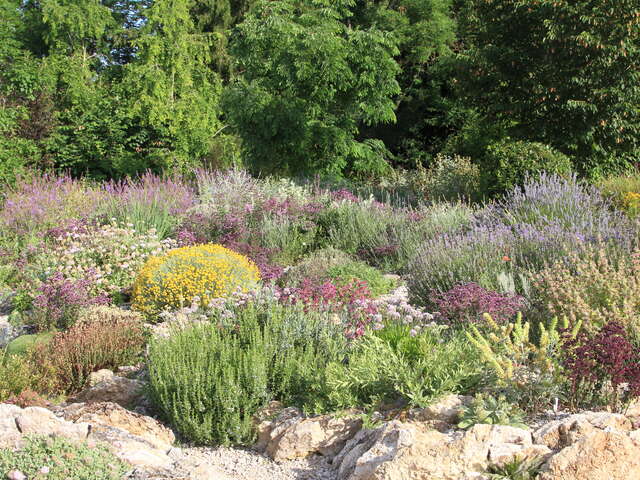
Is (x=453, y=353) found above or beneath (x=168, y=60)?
beneath

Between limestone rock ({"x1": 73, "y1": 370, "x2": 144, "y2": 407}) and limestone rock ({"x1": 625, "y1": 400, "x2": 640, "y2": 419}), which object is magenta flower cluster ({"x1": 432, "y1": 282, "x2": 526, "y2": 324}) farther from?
limestone rock ({"x1": 73, "y1": 370, "x2": 144, "y2": 407})

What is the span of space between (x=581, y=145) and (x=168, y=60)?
14438 millimetres

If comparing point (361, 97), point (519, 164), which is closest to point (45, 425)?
point (519, 164)

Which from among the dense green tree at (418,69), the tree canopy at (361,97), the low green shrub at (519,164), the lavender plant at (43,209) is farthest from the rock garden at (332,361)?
the dense green tree at (418,69)

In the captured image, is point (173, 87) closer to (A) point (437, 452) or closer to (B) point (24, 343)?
(B) point (24, 343)

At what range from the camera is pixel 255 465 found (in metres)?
3.79

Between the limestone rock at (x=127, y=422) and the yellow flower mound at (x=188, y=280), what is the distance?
2043 millimetres

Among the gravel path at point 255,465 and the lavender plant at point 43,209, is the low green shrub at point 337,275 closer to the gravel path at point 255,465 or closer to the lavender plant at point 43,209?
the gravel path at point 255,465

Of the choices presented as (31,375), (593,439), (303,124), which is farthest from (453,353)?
(303,124)

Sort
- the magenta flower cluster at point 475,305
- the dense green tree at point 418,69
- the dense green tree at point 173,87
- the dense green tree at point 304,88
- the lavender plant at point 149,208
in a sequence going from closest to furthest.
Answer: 1. the magenta flower cluster at point 475,305
2. the lavender plant at point 149,208
3. the dense green tree at point 304,88
4. the dense green tree at point 173,87
5. the dense green tree at point 418,69

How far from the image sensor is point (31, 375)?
202 inches

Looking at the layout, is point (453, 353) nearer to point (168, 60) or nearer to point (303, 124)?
point (303, 124)

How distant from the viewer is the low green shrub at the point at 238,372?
158 inches

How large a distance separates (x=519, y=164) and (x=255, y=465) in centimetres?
773
